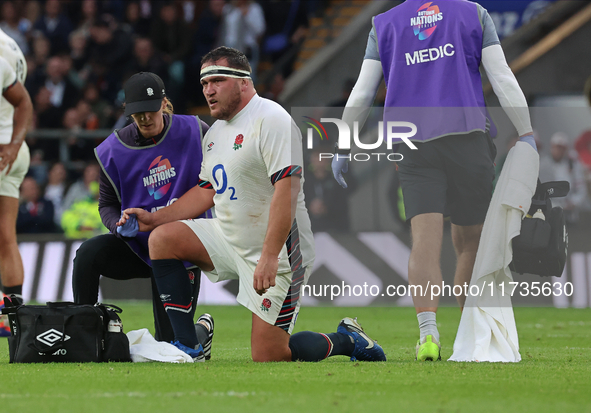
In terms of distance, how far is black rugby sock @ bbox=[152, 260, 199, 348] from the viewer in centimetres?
497

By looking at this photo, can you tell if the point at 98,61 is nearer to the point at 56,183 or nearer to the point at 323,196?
the point at 56,183

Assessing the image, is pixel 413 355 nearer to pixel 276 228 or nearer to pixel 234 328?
pixel 276 228

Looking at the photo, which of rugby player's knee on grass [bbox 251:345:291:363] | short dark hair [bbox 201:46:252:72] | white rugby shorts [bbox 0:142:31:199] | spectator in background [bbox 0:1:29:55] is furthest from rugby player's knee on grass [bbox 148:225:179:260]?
spectator in background [bbox 0:1:29:55]

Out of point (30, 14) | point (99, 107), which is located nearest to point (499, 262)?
point (99, 107)

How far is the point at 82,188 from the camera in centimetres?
1171

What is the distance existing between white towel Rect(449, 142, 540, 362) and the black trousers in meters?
1.59

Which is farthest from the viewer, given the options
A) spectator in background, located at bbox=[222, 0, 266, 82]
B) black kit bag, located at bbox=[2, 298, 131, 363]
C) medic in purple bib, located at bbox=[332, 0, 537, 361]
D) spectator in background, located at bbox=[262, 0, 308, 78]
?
spectator in background, located at bbox=[262, 0, 308, 78]

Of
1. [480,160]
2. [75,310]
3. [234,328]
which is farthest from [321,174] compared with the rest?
[234,328]

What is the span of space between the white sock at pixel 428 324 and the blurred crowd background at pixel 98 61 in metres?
6.42

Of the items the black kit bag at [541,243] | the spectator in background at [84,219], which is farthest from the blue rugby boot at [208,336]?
the spectator in background at [84,219]

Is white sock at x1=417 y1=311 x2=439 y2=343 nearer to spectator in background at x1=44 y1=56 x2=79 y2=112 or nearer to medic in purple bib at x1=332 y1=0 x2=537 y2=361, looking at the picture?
medic in purple bib at x1=332 y1=0 x2=537 y2=361

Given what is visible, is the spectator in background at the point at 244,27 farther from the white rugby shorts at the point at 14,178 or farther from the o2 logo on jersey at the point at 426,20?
the o2 logo on jersey at the point at 426,20

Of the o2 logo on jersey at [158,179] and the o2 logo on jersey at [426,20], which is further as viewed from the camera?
the o2 logo on jersey at [158,179]

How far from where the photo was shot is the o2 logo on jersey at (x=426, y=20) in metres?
5.15
